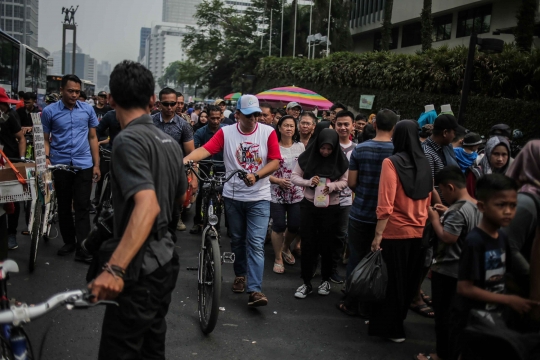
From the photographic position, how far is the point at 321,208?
6.11 meters

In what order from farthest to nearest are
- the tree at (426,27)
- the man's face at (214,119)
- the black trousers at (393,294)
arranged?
1. the tree at (426,27)
2. the man's face at (214,119)
3. the black trousers at (393,294)

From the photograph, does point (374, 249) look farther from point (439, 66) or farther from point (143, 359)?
point (439, 66)

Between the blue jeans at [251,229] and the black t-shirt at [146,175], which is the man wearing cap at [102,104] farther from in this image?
the black t-shirt at [146,175]

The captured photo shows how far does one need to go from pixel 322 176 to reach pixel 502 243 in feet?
10.2

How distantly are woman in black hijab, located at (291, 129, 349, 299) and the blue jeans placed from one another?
0.69 m

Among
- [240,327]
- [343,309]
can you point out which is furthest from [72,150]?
[343,309]

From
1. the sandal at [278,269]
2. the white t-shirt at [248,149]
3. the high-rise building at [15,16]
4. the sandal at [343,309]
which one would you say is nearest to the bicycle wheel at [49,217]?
the white t-shirt at [248,149]

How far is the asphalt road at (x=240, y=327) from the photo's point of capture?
4.59 metres

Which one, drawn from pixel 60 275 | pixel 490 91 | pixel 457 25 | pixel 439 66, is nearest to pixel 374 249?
pixel 60 275

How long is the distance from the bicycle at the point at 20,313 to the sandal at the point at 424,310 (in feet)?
13.6

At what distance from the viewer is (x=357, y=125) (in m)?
10.2

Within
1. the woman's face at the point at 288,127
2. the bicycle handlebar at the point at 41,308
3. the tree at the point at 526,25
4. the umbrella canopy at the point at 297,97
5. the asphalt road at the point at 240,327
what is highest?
the tree at the point at 526,25

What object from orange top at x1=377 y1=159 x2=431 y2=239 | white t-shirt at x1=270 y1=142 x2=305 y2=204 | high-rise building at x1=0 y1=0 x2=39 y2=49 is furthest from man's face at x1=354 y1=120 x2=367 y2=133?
high-rise building at x1=0 y1=0 x2=39 y2=49

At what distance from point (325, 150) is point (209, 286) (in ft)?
6.64
